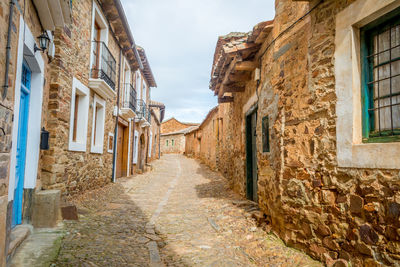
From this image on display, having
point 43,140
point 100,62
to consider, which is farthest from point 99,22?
point 43,140

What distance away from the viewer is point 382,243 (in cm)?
253

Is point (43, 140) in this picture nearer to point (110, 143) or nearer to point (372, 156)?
point (372, 156)

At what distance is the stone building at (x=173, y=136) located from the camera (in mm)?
35031

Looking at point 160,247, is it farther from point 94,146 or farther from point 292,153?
point 94,146

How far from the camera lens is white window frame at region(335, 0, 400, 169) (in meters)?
2.73

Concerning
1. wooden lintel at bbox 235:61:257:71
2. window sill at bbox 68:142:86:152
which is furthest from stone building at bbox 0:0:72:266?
wooden lintel at bbox 235:61:257:71

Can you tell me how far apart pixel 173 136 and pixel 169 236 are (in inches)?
1278

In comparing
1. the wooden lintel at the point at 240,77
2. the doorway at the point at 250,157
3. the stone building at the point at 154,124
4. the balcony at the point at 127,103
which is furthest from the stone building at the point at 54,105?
the stone building at the point at 154,124

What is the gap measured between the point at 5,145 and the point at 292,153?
3338mm

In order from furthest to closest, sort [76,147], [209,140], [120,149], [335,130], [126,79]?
[209,140]
[126,79]
[120,149]
[76,147]
[335,130]

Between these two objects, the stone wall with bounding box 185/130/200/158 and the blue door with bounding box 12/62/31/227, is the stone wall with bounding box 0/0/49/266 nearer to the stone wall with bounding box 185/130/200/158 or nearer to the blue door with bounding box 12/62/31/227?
the blue door with bounding box 12/62/31/227

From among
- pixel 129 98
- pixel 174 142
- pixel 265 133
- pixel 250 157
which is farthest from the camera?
pixel 174 142

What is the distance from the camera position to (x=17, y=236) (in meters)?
3.63

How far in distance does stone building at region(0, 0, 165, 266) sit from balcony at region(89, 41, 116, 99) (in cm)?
3
